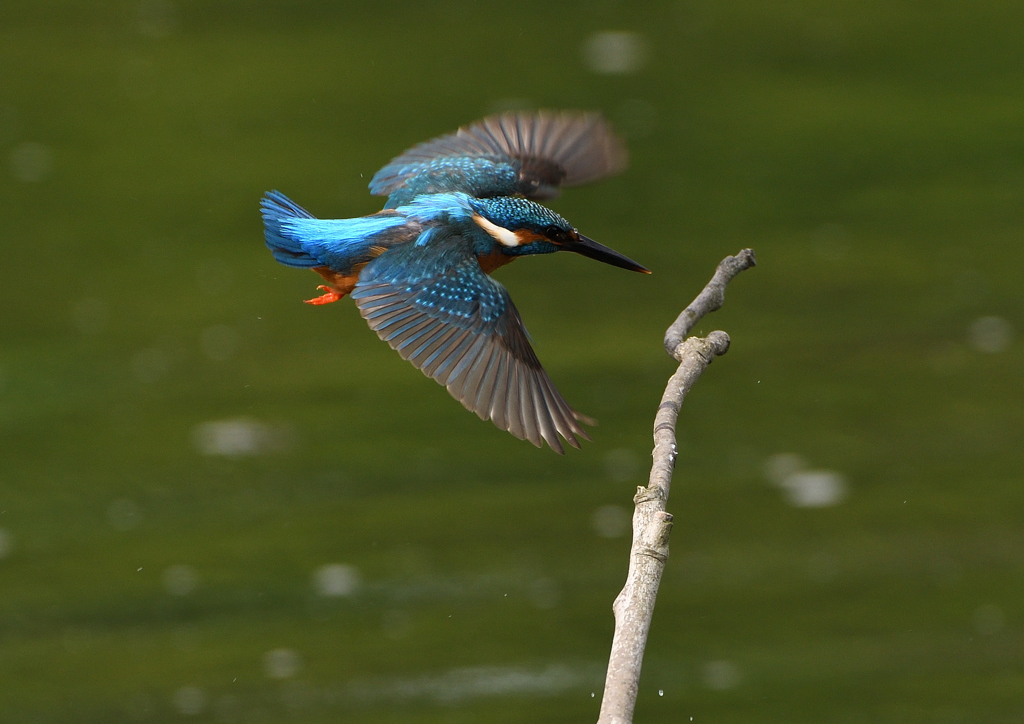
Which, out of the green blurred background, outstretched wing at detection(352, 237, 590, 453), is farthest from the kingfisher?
the green blurred background

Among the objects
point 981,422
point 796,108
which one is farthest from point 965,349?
point 796,108

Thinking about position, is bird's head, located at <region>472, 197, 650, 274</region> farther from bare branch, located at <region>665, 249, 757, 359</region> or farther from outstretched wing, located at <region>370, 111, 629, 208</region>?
bare branch, located at <region>665, 249, 757, 359</region>

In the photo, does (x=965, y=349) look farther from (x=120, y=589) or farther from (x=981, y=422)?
(x=120, y=589)

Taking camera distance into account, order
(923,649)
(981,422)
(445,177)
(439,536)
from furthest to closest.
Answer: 1. (981,422)
2. (439,536)
3. (923,649)
4. (445,177)

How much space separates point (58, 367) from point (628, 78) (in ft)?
7.56

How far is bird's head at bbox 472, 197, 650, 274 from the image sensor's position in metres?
2.40

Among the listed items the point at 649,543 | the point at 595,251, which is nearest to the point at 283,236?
the point at 595,251

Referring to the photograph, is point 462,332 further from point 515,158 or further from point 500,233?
point 515,158

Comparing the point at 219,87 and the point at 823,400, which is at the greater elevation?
the point at 219,87

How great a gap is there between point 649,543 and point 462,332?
89 centimetres

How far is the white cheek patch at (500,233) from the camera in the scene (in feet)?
7.93

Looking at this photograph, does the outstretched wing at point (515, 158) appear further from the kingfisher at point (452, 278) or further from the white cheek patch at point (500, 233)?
the white cheek patch at point (500, 233)

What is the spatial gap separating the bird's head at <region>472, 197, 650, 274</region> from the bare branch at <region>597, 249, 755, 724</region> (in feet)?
2.10

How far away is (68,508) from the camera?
429 cm
